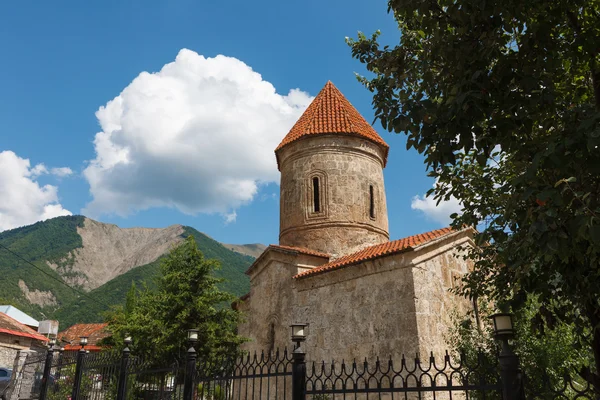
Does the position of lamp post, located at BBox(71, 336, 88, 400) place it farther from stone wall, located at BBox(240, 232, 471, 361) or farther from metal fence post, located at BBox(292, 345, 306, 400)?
metal fence post, located at BBox(292, 345, 306, 400)

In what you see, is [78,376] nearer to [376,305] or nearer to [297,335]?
[297,335]

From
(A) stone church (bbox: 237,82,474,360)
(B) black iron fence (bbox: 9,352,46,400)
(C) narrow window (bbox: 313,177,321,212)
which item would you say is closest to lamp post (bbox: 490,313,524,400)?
(A) stone church (bbox: 237,82,474,360)

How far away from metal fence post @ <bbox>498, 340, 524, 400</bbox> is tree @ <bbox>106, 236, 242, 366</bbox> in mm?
11119

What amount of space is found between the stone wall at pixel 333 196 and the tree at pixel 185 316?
309cm

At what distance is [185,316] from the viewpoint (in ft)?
46.3

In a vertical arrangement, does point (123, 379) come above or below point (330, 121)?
below

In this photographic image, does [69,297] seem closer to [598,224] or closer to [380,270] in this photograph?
[380,270]

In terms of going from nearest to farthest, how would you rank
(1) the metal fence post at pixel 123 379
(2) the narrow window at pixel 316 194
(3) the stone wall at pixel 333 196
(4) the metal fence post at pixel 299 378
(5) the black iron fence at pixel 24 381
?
(4) the metal fence post at pixel 299 378 → (1) the metal fence post at pixel 123 379 → (5) the black iron fence at pixel 24 381 → (3) the stone wall at pixel 333 196 → (2) the narrow window at pixel 316 194

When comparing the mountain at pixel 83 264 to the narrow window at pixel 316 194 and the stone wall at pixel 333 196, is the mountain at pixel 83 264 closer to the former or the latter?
the stone wall at pixel 333 196

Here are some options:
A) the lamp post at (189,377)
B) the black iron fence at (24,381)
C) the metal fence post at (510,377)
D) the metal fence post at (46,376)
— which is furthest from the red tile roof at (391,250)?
the black iron fence at (24,381)

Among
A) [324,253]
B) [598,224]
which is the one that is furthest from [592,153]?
[324,253]

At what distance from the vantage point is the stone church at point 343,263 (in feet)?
33.7

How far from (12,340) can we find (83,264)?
10078 centimetres

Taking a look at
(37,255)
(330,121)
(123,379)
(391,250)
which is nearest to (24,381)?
(123,379)
